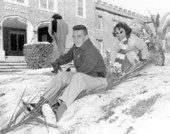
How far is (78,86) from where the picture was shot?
3441mm

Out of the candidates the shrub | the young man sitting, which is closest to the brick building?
the shrub

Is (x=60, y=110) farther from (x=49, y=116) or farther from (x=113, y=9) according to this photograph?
(x=113, y=9)

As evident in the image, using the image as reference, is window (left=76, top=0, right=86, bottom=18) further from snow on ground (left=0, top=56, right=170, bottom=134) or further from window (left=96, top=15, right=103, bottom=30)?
snow on ground (left=0, top=56, right=170, bottom=134)

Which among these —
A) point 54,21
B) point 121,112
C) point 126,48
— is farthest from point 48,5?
point 121,112

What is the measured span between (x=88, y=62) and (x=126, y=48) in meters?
1.28

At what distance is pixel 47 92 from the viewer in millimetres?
3457

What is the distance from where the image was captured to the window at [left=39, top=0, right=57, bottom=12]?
764 inches

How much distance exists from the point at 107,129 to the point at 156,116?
53 centimetres

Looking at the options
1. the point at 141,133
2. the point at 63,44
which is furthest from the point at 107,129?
the point at 63,44

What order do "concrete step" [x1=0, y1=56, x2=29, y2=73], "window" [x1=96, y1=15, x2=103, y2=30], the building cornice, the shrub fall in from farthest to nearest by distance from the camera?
"window" [x1=96, y1=15, x2=103, y2=30], the building cornice, "concrete step" [x1=0, y1=56, x2=29, y2=73], the shrub

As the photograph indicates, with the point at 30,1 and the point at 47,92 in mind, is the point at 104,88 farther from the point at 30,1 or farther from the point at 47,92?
the point at 30,1

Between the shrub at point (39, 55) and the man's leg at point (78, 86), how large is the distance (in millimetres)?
9610

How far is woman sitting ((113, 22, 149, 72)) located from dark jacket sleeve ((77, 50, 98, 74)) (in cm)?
104

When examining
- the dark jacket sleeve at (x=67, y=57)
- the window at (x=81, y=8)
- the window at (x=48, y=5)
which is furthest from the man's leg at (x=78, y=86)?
the window at (x=81, y=8)
